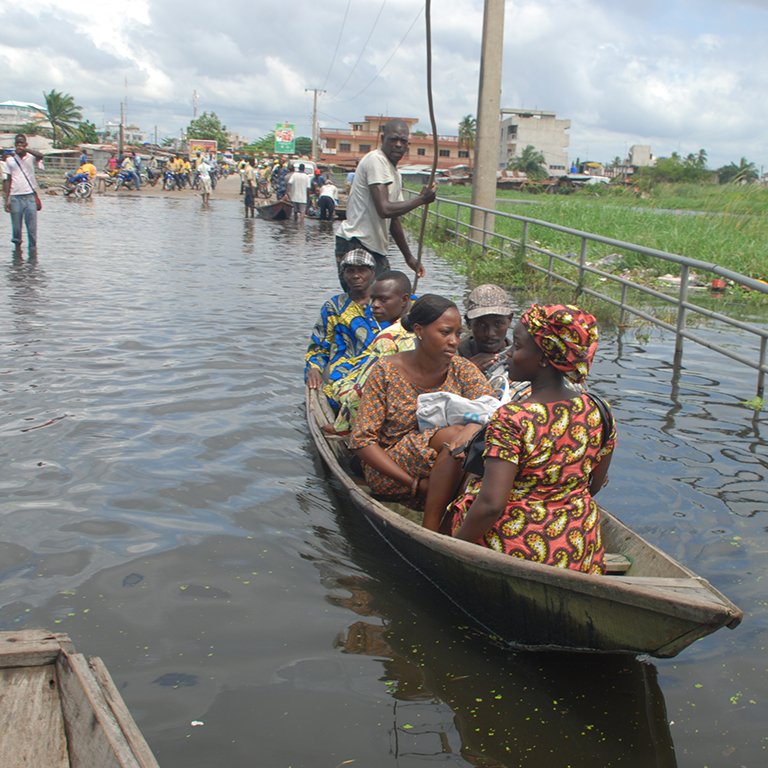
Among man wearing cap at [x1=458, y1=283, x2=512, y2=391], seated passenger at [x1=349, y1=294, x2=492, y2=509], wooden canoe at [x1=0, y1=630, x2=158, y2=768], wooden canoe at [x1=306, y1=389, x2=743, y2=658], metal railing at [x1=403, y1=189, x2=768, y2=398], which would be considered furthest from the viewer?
metal railing at [x1=403, y1=189, x2=768, y2=398]

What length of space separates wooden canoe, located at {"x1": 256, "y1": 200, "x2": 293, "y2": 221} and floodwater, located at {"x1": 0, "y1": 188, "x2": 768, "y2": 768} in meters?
17.4

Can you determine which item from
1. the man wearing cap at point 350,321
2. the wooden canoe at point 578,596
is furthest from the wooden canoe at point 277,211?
the wooden canoe at point 578,596

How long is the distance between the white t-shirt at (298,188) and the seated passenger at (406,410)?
68.8 feet

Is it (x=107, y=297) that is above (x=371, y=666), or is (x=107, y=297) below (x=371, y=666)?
above

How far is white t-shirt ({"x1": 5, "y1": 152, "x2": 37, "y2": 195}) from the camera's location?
39.5ft

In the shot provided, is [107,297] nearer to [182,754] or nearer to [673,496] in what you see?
[673,496]

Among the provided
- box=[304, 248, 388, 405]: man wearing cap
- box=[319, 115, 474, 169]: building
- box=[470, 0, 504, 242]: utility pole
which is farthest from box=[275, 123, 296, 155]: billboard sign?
box=[304, 248, 388, 405]: man wearing cap

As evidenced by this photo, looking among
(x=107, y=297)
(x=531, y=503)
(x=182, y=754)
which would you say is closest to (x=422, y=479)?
(x=531, y=503)

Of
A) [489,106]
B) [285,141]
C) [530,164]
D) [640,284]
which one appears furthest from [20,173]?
[530,164]

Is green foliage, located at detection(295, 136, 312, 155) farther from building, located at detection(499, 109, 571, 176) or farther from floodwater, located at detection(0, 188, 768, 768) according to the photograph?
floodwater, located at detection(0, 188, 768, 768)

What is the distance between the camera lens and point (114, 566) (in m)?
3.64

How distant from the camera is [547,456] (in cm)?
265

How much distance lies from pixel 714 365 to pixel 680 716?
5.49 meters

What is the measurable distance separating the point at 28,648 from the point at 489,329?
118 inches
